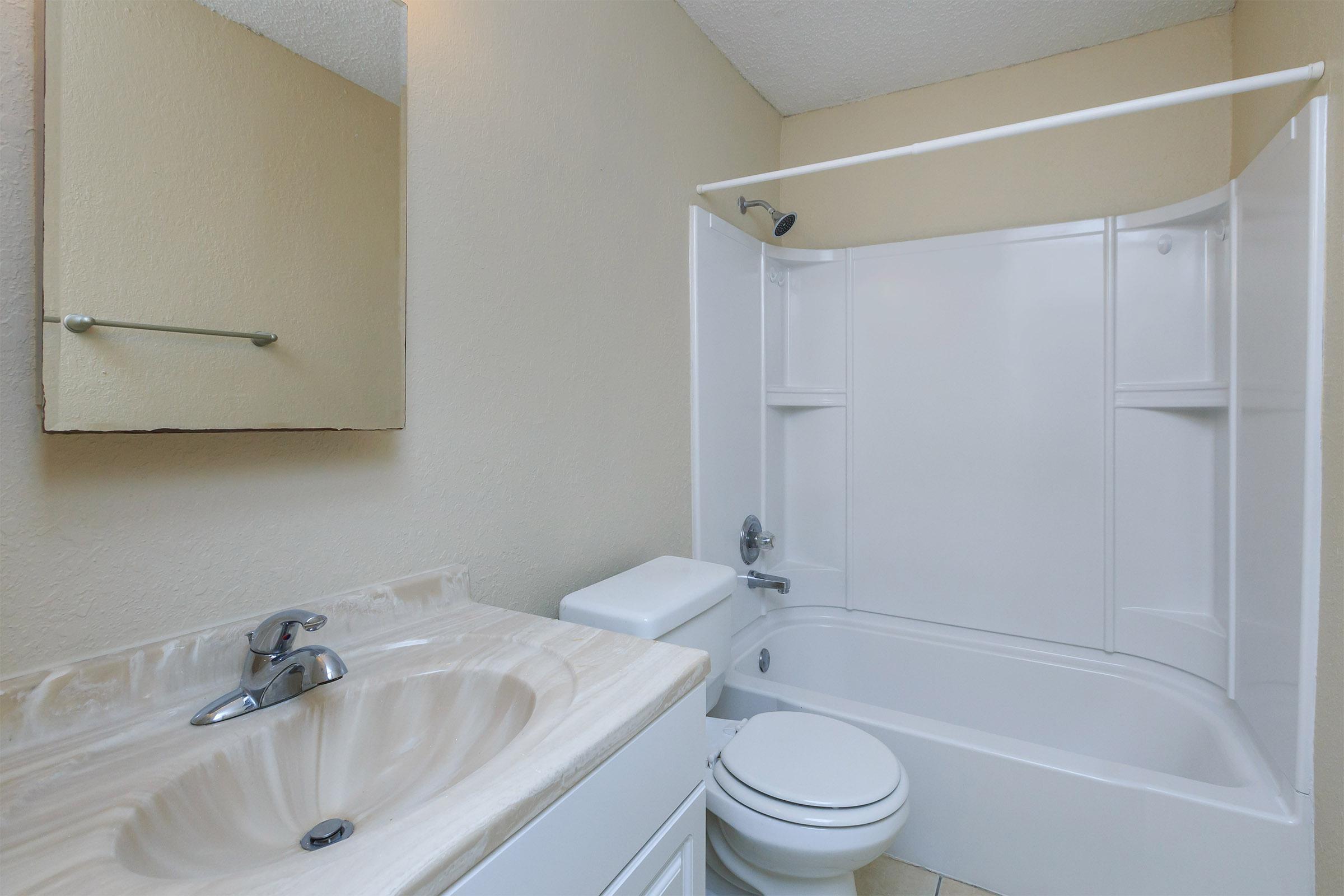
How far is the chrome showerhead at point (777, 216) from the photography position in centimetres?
201

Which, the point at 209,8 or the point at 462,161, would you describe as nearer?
the point at 209,8

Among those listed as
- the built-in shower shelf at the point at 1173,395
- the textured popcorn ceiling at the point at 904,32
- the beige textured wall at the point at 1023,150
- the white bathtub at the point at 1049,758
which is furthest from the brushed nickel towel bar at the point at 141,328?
the built-in shower shelf at the point at 1173,395

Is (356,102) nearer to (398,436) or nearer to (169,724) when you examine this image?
(398,436)

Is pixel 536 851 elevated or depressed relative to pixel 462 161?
depressed

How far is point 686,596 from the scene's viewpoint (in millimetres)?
1392

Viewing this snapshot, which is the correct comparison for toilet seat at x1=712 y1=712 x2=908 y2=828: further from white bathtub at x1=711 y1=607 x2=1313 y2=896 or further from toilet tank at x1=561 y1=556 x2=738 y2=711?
white bathtub at x1=711 y1=607 x2=1313 y2=896

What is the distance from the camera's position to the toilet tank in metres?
1.29

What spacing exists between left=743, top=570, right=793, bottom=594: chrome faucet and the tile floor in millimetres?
808

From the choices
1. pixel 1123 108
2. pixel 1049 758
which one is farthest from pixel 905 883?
pixel 1123 108

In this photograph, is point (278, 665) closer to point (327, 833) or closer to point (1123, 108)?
point (327, 833)

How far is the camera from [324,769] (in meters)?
0.82

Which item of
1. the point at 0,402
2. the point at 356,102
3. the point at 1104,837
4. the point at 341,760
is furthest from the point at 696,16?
the point at 1104,837

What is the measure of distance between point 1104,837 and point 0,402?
6.96 ft

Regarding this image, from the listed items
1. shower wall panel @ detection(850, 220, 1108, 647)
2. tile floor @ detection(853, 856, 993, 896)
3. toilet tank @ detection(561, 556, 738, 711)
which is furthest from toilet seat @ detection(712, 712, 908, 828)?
shower wall panel @ detection(850, 220, 1108, 647)
